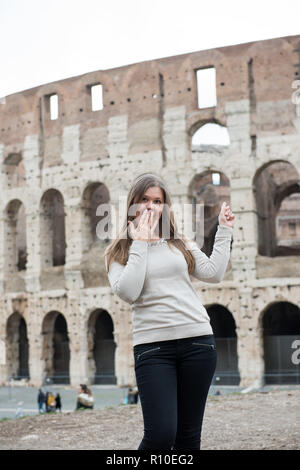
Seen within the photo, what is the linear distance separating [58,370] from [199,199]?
9.02m

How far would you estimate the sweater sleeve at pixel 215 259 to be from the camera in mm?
3656

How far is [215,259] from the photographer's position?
144 inches

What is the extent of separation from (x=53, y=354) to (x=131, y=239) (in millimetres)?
22887

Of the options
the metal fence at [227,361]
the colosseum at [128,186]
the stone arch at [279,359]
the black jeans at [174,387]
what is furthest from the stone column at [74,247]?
the black jeans at [174,387]

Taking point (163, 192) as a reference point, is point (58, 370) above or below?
below

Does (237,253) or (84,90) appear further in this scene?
(84,90)

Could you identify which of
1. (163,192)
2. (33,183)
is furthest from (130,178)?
(163,192)

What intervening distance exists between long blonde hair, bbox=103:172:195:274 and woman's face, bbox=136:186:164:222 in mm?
17

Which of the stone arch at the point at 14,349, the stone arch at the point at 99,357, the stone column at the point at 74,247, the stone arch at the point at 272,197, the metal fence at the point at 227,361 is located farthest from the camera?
the stone arch at the point at 14,349

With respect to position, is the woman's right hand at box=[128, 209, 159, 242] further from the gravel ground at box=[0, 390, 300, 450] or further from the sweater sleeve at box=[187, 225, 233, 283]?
the gravel ground at box=[0, 390, 300, 450]

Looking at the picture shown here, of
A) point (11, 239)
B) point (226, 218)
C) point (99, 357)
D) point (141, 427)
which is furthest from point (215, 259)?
point (11, 239)

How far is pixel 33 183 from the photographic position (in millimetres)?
26250

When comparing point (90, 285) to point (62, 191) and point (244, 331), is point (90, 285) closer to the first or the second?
point (62, 191)

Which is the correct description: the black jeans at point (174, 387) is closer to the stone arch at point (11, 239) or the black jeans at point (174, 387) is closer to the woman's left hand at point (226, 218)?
the woman's left hand at point (226, 218)
